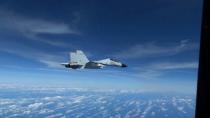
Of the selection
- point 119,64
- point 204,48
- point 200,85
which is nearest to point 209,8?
point 204,48

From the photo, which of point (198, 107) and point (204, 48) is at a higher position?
point (204, 48)

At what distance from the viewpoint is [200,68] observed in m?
1.96

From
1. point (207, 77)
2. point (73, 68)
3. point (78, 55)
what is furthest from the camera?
point (78, 55)

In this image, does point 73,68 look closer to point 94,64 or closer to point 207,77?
point 94,64

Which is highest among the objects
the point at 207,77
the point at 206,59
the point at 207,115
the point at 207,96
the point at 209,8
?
the point at 209,8

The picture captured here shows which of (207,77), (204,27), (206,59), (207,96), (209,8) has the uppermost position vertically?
(209,8)

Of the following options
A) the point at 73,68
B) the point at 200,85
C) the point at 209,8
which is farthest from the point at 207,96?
the point at 73,68

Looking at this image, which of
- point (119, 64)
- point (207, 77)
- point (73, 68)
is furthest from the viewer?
point (119, 64)

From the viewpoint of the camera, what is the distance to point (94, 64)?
19891 millimetres

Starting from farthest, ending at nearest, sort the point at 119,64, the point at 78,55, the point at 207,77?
1. the point at 119,64
2. the point at 78,55
3. the point at 207,77

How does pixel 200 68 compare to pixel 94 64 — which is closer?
pixel 200 68

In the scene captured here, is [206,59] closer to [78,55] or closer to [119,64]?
[78,55]

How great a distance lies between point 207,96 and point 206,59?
0.26 meters

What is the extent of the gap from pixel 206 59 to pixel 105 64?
61.3ft
